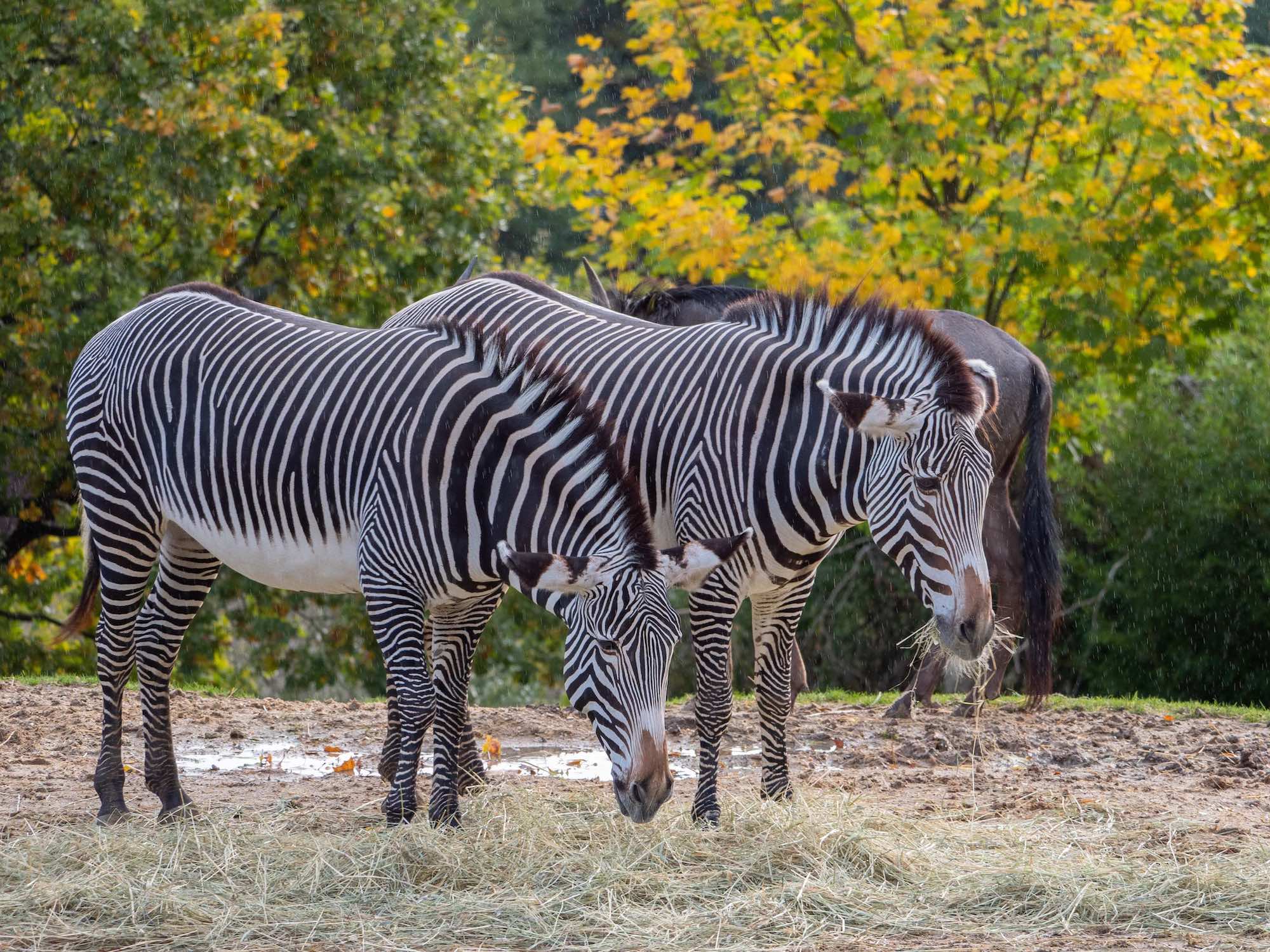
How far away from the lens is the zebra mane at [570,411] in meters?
5.03

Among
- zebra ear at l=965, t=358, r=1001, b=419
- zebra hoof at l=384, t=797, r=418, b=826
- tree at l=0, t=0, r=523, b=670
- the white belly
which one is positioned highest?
tree at l=0, t=0, r=523, b=670

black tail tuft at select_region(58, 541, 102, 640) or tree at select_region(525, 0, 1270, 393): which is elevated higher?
tree at select_region(525, 0, 1270, 393)

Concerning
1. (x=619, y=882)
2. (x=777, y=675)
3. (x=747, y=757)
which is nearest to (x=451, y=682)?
(x=619, y=882)

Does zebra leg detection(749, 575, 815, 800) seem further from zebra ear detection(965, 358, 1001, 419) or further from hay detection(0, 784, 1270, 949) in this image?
zebra ear detection(965, 358, 1001, 419)

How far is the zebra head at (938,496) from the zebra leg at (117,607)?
298 cm

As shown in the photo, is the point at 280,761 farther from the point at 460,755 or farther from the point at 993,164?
the point at 993,164

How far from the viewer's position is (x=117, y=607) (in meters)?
6.19

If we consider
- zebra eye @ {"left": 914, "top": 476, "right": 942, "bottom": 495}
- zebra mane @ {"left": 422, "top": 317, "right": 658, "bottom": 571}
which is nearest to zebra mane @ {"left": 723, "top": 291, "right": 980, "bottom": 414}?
zebra eye @ {"left": 914, "top": 476, "right": 942, "bottom": 495}

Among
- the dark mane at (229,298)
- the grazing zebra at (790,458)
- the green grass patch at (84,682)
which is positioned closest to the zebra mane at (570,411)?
the grazing zebra at (790,458)

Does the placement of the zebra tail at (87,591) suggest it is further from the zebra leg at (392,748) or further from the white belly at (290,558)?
the zebra leg at (392,748)

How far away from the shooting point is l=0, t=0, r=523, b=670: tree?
1191cm

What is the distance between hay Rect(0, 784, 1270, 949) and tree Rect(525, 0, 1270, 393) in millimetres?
5887

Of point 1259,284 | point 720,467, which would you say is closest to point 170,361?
point 720,467

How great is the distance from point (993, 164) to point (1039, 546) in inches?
162
